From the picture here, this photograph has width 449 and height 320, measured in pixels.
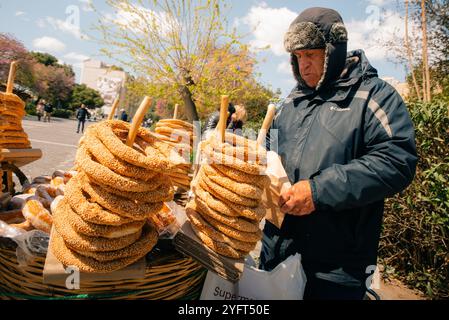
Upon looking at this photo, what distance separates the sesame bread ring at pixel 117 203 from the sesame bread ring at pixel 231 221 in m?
0.24

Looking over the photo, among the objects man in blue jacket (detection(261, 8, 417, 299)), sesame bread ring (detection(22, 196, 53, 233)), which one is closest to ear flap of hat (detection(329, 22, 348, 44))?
man in blue jacket (detection(261, 8, 417, 299))

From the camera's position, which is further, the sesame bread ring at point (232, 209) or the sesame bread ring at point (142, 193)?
the sesame bread ring at point (232, 209)

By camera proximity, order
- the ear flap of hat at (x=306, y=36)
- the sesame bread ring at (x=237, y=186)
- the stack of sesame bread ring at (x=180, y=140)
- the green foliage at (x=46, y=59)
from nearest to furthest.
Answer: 1. the sesame bread ring at (x=237, y=186)
2. the ear flap of hat at (x=306, y=36)
3. the stack of sesame bread ring at (x=180, y=140)
4. the green foliage at (x=46, y=59)

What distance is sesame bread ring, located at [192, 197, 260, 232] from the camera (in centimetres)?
110

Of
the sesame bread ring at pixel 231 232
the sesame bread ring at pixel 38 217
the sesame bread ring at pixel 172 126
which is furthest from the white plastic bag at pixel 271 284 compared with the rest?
the sesame bread ring at pixel 172 126

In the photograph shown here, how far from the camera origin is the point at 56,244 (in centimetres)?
98

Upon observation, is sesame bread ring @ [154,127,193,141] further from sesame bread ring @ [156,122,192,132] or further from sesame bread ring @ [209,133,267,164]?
sesame bread ring @ [209,133,267,164]

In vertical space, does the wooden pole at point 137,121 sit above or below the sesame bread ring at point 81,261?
above

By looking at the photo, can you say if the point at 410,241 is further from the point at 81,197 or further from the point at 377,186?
the point at 81,197

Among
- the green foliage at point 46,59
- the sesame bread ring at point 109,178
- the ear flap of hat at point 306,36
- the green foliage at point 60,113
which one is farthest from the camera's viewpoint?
the green foliage at point 46,59

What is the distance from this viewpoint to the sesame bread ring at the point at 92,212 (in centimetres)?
92

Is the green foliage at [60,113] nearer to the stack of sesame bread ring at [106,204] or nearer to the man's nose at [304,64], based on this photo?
the man's nose at [304,64]

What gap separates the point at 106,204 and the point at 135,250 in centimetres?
19

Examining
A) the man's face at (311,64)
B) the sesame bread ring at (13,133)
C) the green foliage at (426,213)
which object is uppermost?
the man's face at (311,64)
